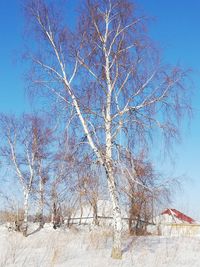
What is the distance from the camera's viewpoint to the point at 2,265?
30.9ft

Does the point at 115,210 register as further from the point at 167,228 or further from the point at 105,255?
the point at 167,228

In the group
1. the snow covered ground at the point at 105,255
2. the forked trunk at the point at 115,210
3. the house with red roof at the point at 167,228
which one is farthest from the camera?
the house with red roof at the point at 167,228

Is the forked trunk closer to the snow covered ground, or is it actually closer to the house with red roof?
the snow covered ground

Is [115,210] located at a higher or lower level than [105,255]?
higher

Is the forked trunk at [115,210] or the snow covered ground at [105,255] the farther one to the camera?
the forked trunk at [115,210]

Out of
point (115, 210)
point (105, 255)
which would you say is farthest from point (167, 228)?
point (115, 210)

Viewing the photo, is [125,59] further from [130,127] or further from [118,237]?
[118,237]

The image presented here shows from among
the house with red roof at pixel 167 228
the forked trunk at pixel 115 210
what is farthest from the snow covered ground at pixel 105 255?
the house with red roof at pixel 167 228

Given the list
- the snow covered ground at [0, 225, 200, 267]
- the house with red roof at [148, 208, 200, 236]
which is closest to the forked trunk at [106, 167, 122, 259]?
the snow covered ground at [0, 225, 200, 267]

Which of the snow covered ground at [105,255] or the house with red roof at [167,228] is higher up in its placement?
the house with red roof at [167,228]

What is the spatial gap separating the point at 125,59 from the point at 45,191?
1350 cm

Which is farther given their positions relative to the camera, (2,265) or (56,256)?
(56,256)

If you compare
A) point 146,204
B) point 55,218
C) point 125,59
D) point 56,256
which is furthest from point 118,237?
point 55,218

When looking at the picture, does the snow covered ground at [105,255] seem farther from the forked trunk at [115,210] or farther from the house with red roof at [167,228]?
the house with red roof at [167,228]
